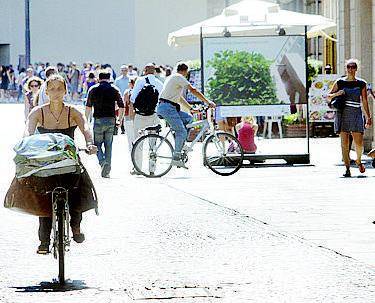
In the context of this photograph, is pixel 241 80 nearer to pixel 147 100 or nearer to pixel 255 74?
pixel 255 74

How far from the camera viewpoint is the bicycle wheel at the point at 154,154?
2034 cm

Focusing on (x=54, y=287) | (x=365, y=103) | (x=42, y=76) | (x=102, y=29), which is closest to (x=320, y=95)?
(x=365, y=103)

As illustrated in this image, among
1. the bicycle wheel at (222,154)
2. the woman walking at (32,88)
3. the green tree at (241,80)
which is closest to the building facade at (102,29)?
the woman walking at (32,88)

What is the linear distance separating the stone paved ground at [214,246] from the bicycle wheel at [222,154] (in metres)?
1.60

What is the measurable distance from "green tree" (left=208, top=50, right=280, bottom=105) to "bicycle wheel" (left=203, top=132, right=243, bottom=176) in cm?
A: 250

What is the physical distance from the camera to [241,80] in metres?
23.2

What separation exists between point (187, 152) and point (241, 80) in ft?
9.92

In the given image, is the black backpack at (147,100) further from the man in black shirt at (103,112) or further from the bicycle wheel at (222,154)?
the bicycle wheel at (222,154)

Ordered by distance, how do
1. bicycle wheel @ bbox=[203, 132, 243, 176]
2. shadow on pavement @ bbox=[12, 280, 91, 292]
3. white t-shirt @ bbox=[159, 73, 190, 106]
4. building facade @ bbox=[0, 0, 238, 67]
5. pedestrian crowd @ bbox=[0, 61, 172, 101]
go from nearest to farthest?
1. shadow on pavement @ bbox=[12, 280, 91, 292]
2. white t-shirt @ bbox=[159, 73, 190, 106]
3. bicycle wheel @ bbox=[203, 132, 243, 176]
4. pedestrian crowd @ bbox=[0, 61, 172, 101]
5. building facade @ bbox=[0, 0, 238, 67]

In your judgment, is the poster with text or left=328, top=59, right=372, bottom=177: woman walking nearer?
left=328, top=59, right=372, bottom=177: woman walking

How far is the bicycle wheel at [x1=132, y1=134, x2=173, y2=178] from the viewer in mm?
20344

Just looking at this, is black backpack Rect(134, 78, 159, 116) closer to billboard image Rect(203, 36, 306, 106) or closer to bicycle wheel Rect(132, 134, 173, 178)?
bicycle wheel Rect(132, 134, 173, 178)

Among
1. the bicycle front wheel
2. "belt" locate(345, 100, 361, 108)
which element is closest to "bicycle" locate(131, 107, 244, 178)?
"belt" locate(345, 100, 361, 108)

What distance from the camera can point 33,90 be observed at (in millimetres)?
26203
